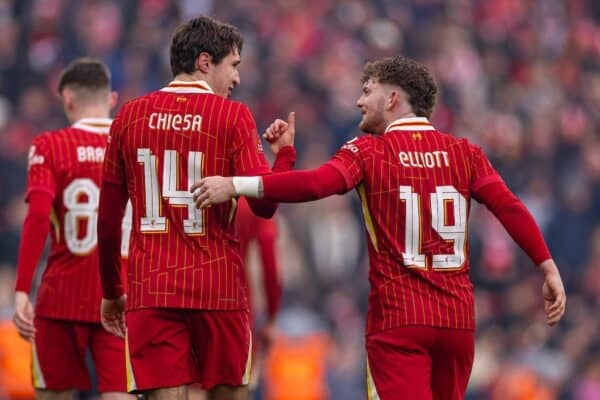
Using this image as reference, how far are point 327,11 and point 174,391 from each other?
1218cm

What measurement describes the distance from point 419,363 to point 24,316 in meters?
2.29

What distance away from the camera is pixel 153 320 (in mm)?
6848

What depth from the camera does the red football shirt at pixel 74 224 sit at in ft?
27.3

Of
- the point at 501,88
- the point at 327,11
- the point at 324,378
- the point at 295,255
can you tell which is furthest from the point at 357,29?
the point at 324,378

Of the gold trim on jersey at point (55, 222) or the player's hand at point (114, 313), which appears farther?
the gold trim on jersey at point (55, 222)

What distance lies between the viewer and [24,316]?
26.5 feet

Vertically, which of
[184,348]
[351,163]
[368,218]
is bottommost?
[184,348]

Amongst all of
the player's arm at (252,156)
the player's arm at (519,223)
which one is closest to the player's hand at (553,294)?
the player's arm at (519,223)

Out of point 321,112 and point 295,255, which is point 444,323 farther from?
point 321,112

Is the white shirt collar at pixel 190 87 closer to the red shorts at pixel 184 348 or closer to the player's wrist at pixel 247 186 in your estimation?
the player's wrist at pixel 247 186

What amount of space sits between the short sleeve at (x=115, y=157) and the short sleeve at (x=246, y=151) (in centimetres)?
54

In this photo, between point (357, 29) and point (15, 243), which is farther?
point (357, 29)

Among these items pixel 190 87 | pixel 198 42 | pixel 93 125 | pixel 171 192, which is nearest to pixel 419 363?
pixel 171 192

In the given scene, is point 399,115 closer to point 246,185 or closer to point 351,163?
point 351,163
